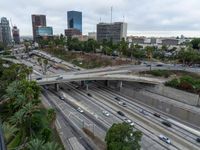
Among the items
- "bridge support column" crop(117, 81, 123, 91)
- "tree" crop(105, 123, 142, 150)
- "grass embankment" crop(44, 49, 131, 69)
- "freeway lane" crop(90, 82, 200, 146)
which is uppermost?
"grass embankment" crop(44, 49, 131, 69)

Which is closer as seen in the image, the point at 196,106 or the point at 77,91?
the point at 196,106

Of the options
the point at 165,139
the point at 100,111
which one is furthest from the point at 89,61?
the point at 165,139

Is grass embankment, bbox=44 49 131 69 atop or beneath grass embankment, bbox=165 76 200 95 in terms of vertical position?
atop

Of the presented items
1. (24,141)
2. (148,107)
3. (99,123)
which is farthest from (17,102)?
(148,107)

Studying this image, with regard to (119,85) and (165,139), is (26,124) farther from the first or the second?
(119,85)

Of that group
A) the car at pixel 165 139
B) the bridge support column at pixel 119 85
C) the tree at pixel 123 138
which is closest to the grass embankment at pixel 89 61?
the bridge support column at pixel 119 85

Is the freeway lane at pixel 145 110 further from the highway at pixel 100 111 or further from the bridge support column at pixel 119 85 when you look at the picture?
the highway at pixel 100 111

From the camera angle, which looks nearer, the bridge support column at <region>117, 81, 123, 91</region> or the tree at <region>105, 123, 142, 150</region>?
the tree at <region>105, 123, 142, 150</region>

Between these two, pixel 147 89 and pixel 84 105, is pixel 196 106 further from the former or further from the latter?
pixel 84 105

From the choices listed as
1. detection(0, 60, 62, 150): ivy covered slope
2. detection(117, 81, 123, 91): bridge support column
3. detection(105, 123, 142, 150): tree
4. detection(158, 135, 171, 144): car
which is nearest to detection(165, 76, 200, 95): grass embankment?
detection(117, 81, 123, 91): bridge support column

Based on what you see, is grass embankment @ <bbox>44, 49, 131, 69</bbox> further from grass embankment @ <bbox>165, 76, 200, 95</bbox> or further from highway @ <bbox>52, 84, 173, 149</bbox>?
grass embankment @ <bbox>165, 76, 200, 95</bbox>

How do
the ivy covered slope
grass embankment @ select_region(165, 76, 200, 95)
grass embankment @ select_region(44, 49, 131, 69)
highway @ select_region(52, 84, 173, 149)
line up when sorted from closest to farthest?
the ivy covered slope → highway @ select_region(52, 84, 173, 149) → grass embankment @ select_region(165, 76, 200, 95) → grass embankment @ select_region(44, 49, 131, 69)
